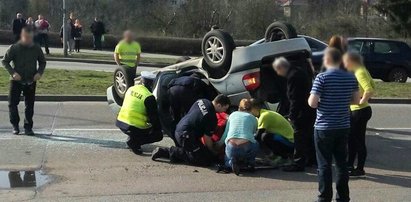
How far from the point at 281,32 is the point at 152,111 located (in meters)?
2.43

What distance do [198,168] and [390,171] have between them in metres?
2.49

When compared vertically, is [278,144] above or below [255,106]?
below

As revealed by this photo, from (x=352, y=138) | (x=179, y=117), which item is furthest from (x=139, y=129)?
(x=352, y=138)

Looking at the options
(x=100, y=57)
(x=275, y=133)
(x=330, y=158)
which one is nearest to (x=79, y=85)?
(x=275, y=133)

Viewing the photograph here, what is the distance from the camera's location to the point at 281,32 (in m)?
10.0

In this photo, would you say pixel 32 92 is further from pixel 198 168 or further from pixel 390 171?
pixel 390 171

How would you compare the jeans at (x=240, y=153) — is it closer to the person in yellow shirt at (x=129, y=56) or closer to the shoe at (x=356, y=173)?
the shoe at (x=356, y=173)

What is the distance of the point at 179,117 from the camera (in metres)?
9.27

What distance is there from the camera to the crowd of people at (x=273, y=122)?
20.7 feet

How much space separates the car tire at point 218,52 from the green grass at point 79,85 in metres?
6.59

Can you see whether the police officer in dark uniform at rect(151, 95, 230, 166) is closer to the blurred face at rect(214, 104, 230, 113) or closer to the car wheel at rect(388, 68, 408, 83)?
the blurred face at rect(214, 104, 230, 113)

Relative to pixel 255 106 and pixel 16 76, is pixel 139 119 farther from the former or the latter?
pixel 16 76

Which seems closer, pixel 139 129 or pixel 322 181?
pixel 322 181

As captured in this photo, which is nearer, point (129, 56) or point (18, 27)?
point (129, 56)
